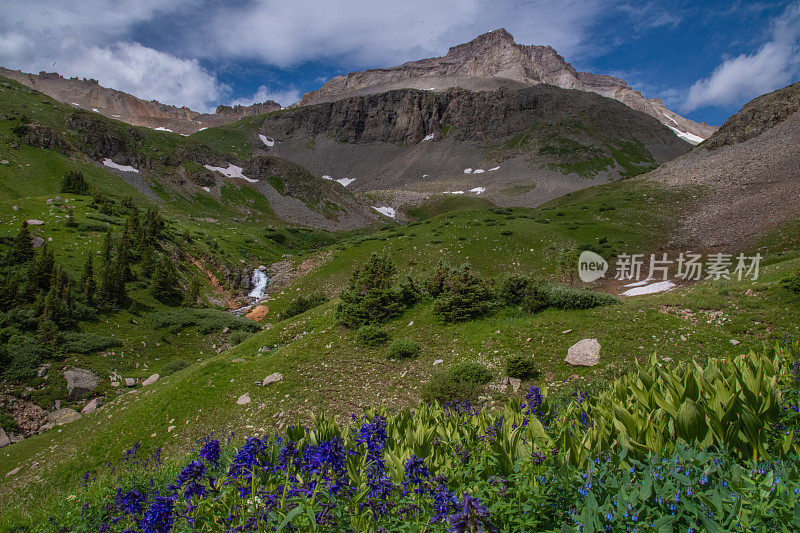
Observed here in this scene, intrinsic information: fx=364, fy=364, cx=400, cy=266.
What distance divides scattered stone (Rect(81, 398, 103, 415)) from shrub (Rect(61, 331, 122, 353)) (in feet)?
12.8

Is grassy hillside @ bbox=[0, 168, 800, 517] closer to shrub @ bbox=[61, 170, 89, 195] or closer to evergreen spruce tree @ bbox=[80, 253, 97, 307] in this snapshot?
evergreen spruce tree @ bbox=[80, 253, 97, 307]

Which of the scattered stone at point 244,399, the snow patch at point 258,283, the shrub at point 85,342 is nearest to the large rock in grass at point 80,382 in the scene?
the shrub at point 85,342

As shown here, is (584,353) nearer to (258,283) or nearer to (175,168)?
(258,283)

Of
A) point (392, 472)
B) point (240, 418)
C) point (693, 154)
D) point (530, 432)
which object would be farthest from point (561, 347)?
point (693, 154)

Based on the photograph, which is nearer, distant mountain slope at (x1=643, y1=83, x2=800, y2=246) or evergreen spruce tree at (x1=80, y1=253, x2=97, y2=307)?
evergreen spruce tree at (x1=80, y1=253, x2=97, y2=307)

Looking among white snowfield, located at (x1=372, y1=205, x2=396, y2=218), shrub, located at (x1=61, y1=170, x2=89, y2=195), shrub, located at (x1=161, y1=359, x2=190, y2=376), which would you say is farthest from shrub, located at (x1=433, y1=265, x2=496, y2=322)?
Answer: white snowfield, located at (x1=372, y1=205, x2=396, y2=218)

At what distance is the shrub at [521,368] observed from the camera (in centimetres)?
1017

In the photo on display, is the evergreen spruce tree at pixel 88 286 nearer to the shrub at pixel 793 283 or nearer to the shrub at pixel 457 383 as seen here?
the shrub at pixel 457 383

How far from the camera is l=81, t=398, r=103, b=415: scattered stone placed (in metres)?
15.5

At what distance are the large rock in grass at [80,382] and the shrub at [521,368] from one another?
61.7 ft

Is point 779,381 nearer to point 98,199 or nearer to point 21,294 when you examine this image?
point 21,294

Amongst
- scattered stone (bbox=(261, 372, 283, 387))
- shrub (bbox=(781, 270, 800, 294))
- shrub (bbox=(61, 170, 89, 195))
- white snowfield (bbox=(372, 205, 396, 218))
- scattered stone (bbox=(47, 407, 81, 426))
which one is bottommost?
scattered stone (bbox=(47, 407, 81, 426))

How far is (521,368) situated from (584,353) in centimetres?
197

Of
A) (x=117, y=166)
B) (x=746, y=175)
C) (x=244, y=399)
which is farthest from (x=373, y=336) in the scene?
(x=117, y=166)
